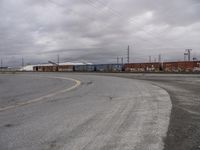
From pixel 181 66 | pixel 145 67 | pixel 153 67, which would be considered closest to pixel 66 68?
pixel 145 67

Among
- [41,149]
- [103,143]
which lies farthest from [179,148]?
[41,149]

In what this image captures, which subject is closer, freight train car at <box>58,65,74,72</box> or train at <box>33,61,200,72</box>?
train at <box>33,61,200,72</box>

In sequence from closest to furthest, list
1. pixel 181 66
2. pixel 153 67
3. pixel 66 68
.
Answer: pixel 181 66 < pixel 153 67 < pixel 66 68

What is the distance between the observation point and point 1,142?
521 cm

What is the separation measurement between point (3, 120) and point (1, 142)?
222 centimetres

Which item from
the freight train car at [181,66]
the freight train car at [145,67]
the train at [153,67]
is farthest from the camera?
the freight train car at [145,67]

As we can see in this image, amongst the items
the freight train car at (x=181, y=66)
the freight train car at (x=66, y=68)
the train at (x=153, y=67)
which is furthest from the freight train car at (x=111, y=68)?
the freight train car at (x=181, y=66)

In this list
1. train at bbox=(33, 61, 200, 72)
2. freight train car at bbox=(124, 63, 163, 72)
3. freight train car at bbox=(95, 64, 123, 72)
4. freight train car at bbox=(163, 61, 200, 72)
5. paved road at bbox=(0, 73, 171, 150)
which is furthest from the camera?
freight train car at bbox=(95, 64, 123, 72)

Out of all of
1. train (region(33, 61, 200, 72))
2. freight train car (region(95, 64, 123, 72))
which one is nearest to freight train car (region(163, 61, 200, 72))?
train (region(33, 61, 200, 72))

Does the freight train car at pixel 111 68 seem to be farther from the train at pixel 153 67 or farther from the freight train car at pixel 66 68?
the freight train car at pixel 66 68

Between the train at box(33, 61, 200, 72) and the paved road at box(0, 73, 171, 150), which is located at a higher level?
the train at box(33, 61, 200, 72)

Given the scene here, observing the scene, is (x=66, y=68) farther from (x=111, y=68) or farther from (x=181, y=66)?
(x=181, y=66)

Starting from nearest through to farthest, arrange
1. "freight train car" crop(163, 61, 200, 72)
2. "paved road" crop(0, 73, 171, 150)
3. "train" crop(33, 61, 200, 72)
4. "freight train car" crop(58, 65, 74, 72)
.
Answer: "paved road" crop(0, 73, 171, 150), "freight train car" crop(163, 61, 200, 72), "train" crop(33, 61, 200, 72), "freight train car" crop(58, 65, 74, 72)

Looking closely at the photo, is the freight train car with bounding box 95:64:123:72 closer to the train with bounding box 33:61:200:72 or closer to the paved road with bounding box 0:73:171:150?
the train with bounding box 33:61:200:72
